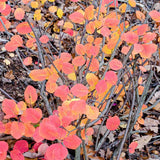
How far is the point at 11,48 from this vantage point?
162 centimetres

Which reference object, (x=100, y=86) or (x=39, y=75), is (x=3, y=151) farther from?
(x=100, y=86)

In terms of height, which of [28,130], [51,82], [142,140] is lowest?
[142,140]

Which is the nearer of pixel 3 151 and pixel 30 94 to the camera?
pixel 3 151

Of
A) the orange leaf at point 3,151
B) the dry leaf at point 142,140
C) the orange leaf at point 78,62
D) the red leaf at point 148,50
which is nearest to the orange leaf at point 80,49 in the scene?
the orange leaf at point 78,62

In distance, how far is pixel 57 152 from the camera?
1.24 m

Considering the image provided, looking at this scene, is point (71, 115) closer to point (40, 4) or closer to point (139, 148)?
point (139, 148)

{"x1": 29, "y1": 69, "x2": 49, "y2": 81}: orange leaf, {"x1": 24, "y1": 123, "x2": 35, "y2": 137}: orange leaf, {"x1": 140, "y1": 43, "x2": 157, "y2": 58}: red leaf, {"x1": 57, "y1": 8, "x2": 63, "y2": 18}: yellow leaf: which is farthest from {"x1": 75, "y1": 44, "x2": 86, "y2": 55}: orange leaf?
{"x1": 57, "y1": 8, "x2": 63, "y2": 18}: yellow leaf

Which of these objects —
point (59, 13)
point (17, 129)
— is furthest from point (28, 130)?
point (59, 13)

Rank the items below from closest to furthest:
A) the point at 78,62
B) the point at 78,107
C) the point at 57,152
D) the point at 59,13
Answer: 1. the point at 78,107
2. the point at 57,152
3. the point at 78,62
4. the point at 59,13

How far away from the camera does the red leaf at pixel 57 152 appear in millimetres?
1214

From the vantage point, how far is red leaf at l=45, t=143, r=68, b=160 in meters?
1.21

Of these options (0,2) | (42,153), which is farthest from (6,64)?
(42,153)

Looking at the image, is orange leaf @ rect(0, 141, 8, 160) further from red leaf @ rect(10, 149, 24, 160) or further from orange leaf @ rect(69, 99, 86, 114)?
orange leaf @ rect(69, 99, 86, 114)

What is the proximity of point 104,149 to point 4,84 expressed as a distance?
4.73 ft
